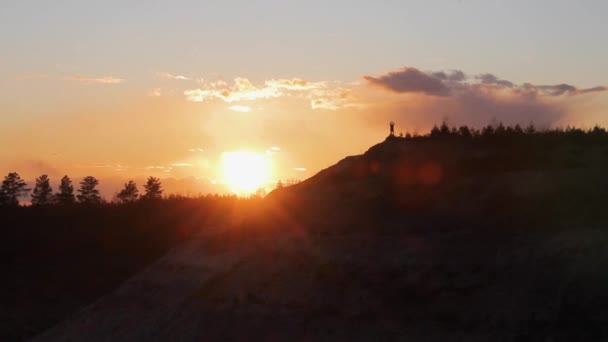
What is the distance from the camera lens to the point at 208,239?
88.0ft

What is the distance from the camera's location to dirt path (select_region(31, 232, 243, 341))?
78.3 feet

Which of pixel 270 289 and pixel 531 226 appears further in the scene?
pixel 270 289

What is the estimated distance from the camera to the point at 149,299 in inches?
1000

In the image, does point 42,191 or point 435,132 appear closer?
point 435,132

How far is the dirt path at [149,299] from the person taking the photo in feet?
78.3

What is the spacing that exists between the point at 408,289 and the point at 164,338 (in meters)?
7.51

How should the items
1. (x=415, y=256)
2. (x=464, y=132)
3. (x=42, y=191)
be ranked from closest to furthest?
(x=415, y=256)
(x=464, y=132)
(x=42, y=191)

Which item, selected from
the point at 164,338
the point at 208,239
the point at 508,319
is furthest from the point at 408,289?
the point at 208,239

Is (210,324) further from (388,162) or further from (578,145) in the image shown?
(578,145)

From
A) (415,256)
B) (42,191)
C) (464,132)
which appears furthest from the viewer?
(42,191)

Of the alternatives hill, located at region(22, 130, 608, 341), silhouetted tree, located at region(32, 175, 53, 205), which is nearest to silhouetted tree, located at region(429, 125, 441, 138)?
hill, located at region(22, 130, 608, 341)

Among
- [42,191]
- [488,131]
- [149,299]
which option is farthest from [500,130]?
[42,191]

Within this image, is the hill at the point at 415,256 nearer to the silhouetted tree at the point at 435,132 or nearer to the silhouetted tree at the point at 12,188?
the silhouetted tree at the point at 435,132

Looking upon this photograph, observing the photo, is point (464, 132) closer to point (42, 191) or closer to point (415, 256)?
point (415, 256)
